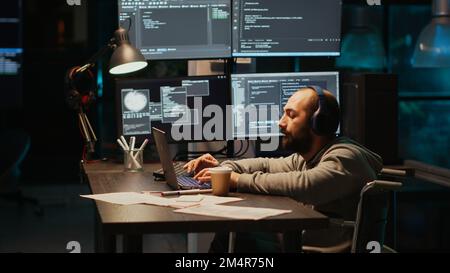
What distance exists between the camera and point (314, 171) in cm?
299

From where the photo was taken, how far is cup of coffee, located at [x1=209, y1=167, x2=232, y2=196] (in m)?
2.97

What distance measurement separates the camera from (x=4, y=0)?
27.1 feet

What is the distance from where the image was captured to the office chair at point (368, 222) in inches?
116

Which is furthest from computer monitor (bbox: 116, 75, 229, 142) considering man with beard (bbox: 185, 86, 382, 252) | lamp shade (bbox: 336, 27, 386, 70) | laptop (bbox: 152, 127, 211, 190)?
lamp shade (bbox: 336, 27, 386, 70)

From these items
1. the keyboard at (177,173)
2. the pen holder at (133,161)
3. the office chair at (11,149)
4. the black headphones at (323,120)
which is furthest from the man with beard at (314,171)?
the office chair at (11,149)

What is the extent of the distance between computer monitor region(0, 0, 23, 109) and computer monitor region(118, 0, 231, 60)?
4173mm

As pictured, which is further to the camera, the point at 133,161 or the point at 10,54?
the point at 10,54

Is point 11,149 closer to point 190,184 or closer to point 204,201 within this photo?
point 190,184

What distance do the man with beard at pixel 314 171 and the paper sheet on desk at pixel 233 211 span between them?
307 mm

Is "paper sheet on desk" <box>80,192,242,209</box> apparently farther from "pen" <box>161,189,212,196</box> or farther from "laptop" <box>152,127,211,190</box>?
"laptop" <box>152,127,211,190</box>

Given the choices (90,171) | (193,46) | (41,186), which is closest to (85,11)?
(41,186)

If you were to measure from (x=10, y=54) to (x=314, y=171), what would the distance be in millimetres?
5824

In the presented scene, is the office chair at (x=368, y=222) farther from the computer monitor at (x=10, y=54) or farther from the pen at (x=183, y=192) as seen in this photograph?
the computer monitor at (x=10, y=54)

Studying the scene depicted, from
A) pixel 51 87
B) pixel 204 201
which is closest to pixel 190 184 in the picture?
pixel 204 201
